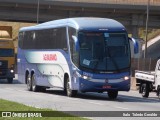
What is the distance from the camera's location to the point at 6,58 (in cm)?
4575

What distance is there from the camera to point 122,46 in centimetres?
2844

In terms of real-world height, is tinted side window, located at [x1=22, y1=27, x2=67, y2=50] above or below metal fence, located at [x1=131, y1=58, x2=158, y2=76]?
above

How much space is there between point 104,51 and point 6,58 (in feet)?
61.2

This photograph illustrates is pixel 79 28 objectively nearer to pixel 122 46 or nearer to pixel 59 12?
pixel 122 46

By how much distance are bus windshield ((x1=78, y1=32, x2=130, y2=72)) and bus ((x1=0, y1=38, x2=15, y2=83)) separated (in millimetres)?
18204

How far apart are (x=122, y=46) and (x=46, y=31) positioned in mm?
5643

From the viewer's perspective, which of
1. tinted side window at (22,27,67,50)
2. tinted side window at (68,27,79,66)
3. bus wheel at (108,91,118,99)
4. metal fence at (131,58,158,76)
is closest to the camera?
tinted side window at (68,27,79,66)

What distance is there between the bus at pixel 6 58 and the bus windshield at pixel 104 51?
59.7ft

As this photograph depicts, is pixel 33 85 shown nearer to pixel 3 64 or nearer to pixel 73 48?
pixel 73 48

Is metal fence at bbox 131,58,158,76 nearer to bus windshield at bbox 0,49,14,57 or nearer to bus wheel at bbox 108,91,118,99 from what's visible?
bus windshield at bbox 0,49,14,57

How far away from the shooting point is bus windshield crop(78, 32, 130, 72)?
28047 mm

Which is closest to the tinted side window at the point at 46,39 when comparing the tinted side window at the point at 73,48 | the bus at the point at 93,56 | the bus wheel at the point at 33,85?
the bus at the point at 93,56

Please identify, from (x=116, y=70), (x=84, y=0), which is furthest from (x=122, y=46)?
(x=84, y=0)

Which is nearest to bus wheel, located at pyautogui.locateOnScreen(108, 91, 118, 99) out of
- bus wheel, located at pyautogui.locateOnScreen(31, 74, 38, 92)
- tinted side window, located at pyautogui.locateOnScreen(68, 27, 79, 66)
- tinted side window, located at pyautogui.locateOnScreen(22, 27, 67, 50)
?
tinted side window, located at pyautogui.locateOnScreen(68, 27, 79, 66)
